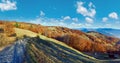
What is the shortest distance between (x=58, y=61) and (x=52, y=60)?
1.58 meters

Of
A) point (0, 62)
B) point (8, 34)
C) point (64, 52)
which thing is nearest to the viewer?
point (0, 62)

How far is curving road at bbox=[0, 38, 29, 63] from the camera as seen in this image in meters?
74.8

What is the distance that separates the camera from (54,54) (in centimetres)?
8094

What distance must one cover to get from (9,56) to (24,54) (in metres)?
3.92

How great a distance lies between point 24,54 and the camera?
77.1 m

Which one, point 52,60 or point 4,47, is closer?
point 52,60

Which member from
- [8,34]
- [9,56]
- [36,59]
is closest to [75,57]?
[36,59]

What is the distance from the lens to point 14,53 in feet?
258

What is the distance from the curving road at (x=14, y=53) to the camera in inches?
2945

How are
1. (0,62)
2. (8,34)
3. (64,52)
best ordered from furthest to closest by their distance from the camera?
(8,34)
(64,52)
(0,62)

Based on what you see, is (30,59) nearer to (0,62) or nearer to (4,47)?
(0,62)

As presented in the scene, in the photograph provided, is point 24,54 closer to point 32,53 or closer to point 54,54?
point 32,53

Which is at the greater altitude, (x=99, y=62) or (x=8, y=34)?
(x=8, y=34)

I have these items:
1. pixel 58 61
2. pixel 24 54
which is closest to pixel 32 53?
pixel 24 54
